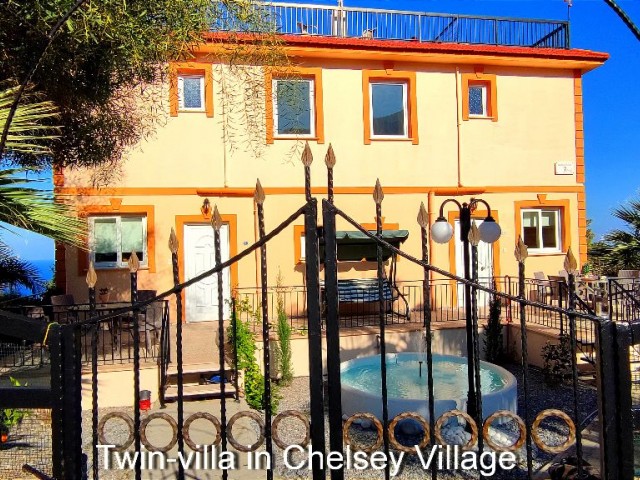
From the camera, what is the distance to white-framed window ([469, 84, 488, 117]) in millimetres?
13195

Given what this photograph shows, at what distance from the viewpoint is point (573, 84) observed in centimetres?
1348

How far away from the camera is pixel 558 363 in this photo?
840cm

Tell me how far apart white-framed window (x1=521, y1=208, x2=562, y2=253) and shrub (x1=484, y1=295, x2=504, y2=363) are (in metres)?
4.13

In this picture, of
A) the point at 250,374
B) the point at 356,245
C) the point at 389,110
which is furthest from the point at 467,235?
the point at 389,110

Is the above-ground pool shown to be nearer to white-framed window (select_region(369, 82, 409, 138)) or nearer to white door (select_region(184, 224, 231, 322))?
white door (select_region(184, 224, 231, 322))

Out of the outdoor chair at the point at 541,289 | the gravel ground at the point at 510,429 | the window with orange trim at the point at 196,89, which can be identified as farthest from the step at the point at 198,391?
the outdoor chair at the point at 541,289

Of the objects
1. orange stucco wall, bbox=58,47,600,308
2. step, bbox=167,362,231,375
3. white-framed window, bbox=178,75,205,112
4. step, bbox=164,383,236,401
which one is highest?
white-framed window, bbox=178,75,205,112

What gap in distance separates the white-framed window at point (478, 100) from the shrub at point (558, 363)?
6.84 m

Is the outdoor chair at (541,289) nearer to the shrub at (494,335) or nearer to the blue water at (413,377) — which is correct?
the shrub at (494,335)

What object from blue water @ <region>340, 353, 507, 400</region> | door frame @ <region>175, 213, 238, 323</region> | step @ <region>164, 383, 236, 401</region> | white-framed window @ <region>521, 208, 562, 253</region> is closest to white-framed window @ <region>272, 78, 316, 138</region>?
door frame @ <region>175, 213, 238, 323</region>

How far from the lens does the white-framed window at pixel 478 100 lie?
1320cm

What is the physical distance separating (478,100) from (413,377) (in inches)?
321

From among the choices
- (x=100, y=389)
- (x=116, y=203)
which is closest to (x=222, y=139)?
(x=116, y=203)

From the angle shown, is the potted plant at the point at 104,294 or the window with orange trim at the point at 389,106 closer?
the potted plant at the point at 104,294
